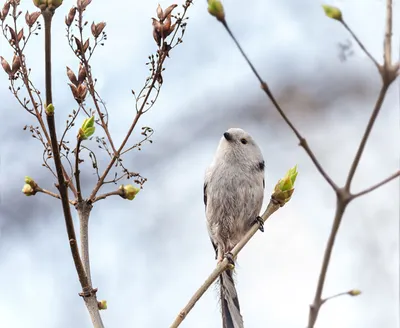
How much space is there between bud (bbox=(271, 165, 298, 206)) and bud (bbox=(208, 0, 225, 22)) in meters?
0.65

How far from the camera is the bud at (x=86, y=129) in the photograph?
1.32 m

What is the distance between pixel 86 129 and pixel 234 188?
4.26 ft

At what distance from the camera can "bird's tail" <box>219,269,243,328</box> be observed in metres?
2.10

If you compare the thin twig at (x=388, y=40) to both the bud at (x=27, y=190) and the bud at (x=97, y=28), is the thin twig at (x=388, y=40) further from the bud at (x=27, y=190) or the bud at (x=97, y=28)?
the bud at (x=97, y=28)

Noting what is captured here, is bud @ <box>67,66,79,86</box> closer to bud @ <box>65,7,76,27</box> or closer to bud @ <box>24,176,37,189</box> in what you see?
bud @ <box>65,7,76,27</box>

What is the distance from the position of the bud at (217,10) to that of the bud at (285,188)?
2.13 feet

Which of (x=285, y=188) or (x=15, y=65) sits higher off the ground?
(x=15, y=65)

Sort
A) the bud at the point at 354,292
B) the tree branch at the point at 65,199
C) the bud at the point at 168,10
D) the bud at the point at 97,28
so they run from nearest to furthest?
the bud at the point at 354,292 → the tree branch at the point at 65,199 → the bud at the point at 168,10 → the bud at the point at 97,28

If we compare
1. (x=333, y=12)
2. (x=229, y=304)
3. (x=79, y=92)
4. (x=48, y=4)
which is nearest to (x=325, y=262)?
(x=333, y=12)

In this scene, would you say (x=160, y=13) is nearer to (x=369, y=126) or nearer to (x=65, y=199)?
(x=65, y=199)

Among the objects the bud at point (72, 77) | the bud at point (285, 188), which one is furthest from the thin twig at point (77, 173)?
the bud at point (285, 188)

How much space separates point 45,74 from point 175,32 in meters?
0.54

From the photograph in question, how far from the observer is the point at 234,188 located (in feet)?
8.35

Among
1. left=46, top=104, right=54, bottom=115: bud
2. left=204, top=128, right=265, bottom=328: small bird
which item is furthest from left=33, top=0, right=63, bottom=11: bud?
left=204, top=128, right=265, bottom=328: small bird
